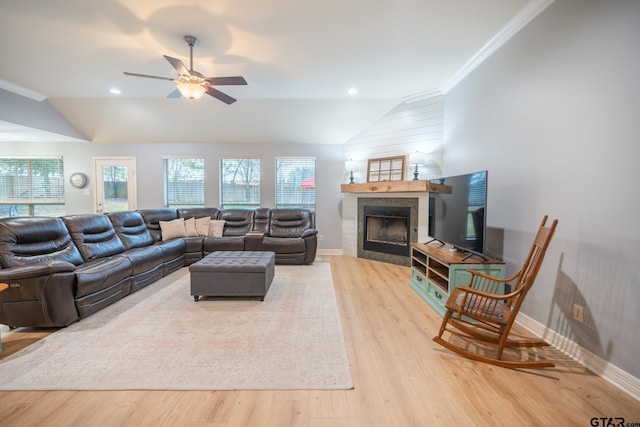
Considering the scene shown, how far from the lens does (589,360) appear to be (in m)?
1.87

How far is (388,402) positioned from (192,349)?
152 centimetres

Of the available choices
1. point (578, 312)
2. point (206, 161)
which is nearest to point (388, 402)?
point (578, 312)

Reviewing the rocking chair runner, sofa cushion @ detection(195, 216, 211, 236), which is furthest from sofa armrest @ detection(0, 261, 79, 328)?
the rocking chair runner

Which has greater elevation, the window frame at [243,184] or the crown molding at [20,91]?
the crown molding at [20,91]

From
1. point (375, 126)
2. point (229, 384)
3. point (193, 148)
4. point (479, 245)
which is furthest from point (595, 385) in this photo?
point (193, 148)

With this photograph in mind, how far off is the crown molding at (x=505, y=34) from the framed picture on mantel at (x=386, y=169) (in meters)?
1.50

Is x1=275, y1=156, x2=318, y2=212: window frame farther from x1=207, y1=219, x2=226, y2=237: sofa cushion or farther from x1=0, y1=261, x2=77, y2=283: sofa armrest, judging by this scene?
x1=0, y1=261, x2=77, y2=283: sofa armrest

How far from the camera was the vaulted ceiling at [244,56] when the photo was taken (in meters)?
2.37

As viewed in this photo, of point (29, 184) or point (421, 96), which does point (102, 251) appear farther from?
point (421, 96)

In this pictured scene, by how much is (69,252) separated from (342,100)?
4.45m

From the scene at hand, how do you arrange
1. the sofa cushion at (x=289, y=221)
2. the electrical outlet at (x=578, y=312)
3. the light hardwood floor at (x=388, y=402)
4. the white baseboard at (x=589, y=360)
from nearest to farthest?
1. the light hardwood floor at (x=388, y=402)
2. the white baseboard at (x=589, y=360)
3. the electrical outlet at (x=578, y=312)
4. the sofa cushion at (x=289, y=221)

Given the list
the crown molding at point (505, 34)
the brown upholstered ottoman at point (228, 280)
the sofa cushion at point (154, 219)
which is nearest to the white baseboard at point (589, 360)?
the brown upholstered ottoman at point (228, 280)

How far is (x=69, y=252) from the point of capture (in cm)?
295

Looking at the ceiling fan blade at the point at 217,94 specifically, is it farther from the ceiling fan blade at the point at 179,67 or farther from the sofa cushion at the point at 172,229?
the sofa cushion at the point at 172,229
